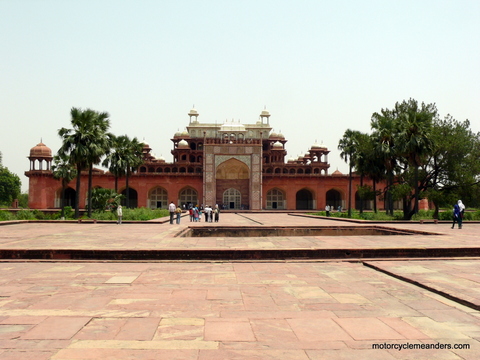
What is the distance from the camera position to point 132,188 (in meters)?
50.1

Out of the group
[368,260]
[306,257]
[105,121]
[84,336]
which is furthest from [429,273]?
[105,121]

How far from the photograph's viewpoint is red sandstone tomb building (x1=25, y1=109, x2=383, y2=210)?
48.8m

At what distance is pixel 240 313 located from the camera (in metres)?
4.73

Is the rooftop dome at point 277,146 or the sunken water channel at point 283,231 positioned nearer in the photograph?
the sunken water channel at point 283,231

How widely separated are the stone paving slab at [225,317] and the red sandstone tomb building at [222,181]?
138ft

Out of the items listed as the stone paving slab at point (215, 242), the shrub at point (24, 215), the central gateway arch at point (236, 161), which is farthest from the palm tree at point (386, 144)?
the shrub at point (24, 215)

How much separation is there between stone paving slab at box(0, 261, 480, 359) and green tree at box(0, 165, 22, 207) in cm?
6824

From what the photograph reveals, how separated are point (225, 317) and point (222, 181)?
47320 mm

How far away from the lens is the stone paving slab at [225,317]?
3621 millimetres

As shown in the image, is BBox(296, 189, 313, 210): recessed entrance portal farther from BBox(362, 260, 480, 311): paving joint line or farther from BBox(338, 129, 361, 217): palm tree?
BBox(362, 260, 480, 311): paving joint line

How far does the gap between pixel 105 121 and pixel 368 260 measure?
21.9 metres

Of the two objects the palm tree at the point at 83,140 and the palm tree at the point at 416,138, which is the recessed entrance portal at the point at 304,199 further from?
the palm tree at the point at 83,140

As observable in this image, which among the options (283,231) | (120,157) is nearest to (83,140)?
(120,157)

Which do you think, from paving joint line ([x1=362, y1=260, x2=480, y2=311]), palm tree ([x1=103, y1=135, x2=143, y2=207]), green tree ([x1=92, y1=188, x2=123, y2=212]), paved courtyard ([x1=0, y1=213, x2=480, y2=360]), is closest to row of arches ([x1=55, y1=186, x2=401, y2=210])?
palm tree ([x1=103, y1=135, x2=143, y2=207])
